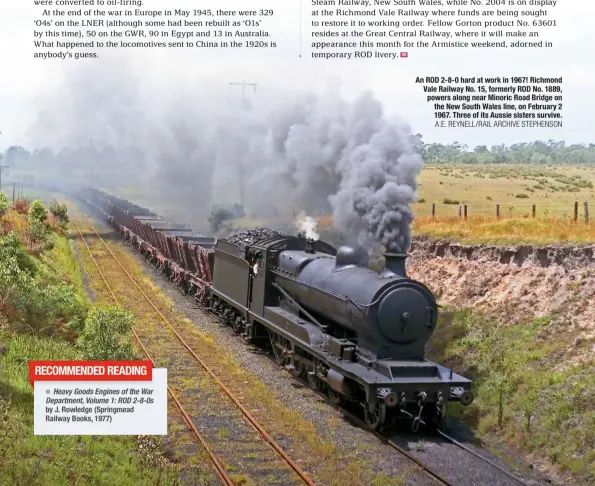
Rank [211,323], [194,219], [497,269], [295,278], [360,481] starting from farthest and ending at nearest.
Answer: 1. [194,219]
2. [211,323]
3. [497,269]
4. [295,278]
5. [360,481]

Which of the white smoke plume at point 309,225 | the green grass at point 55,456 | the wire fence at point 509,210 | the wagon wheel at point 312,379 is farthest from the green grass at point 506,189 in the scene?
the green grass at point 55,456

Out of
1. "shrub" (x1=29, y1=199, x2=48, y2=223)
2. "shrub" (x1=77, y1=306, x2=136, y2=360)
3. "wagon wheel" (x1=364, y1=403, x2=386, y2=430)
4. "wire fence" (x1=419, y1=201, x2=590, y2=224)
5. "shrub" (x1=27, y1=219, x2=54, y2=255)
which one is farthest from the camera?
"shrub" (x1=29, y1=199, x2=48, y2=223)

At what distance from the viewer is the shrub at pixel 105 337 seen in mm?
11992

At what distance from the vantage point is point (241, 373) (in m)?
15.8

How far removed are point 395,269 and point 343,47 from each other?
160 inches

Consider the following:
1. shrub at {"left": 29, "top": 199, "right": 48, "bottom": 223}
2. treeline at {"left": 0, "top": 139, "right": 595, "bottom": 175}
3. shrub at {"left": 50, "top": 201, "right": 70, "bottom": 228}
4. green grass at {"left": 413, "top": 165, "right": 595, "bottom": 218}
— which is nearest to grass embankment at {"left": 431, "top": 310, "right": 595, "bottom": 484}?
green grass at {"left": 413, "top": 165, "right": 595, "bottom": 218}

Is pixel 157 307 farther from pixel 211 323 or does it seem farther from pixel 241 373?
pixel 241 373

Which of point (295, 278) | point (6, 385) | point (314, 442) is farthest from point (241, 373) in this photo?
point (6, 385)

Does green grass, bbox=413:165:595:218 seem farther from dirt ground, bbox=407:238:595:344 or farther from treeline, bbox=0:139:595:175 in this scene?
dirt ground, bbox=407:238:595:344

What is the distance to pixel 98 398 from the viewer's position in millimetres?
9133

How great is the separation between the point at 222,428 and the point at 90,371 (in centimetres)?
342

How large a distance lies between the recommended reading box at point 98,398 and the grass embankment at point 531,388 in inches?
262

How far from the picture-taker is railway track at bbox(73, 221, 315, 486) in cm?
1018

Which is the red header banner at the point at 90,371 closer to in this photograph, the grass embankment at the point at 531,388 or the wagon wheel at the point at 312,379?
the wagon wheel at the point at 312,379
